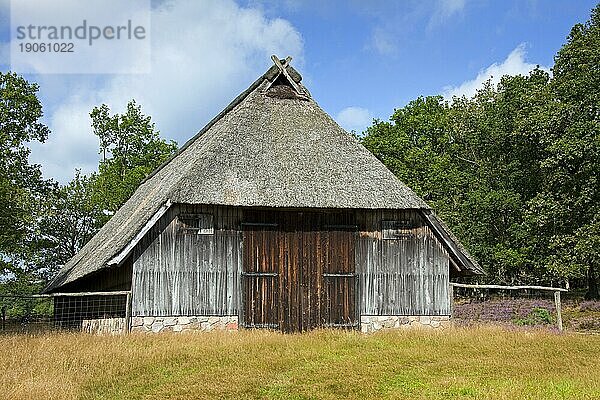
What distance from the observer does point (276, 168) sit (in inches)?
824

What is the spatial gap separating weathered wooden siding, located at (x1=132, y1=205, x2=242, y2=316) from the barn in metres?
0.03

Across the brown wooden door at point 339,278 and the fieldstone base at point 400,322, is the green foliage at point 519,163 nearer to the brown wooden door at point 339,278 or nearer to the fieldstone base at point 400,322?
the fieldstone base at point 400,322

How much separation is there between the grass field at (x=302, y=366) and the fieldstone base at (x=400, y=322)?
2.95 meters

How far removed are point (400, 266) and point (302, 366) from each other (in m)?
8.27

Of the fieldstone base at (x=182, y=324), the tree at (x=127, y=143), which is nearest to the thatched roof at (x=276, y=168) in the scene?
the fieldstone base at (x=182, y=324)

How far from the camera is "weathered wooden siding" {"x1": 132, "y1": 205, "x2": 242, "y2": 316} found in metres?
19.5

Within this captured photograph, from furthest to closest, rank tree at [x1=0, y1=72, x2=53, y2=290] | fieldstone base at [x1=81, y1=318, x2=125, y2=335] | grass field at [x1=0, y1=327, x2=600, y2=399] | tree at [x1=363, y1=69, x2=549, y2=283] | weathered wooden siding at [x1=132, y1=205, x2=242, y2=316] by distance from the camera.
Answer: tree at [x1=363, y1=69, x2=549, y2=283], tree at [x1=0, y1=72, x2=53, y2=290], fieldstone base at [x1=81, y1=318, x2=125, y2=335], weathered wooden siding at [x1=132, y1=205, x2=242, y2=316], grass field at [x1=0, y1=327, x2=600, y2=399]

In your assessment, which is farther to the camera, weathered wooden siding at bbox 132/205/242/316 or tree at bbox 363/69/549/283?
tree at bbox 363/69/549/283

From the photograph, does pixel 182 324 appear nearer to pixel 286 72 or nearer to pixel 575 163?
pixel 286 72

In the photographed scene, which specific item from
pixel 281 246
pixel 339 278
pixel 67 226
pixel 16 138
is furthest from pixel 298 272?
pixel 67 226

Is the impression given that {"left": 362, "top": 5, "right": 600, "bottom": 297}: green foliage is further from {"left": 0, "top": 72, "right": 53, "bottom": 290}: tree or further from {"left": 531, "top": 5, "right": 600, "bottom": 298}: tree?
{"left": 0, "top": 72, "right": 53, "bottom": 290}: tree

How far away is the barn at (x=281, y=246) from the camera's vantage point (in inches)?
773

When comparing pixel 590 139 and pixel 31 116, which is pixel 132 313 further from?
pixel 590 139

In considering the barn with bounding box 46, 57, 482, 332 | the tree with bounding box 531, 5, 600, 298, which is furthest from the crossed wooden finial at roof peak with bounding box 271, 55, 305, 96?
the tree with bounding box 531, 5, 600, 298
